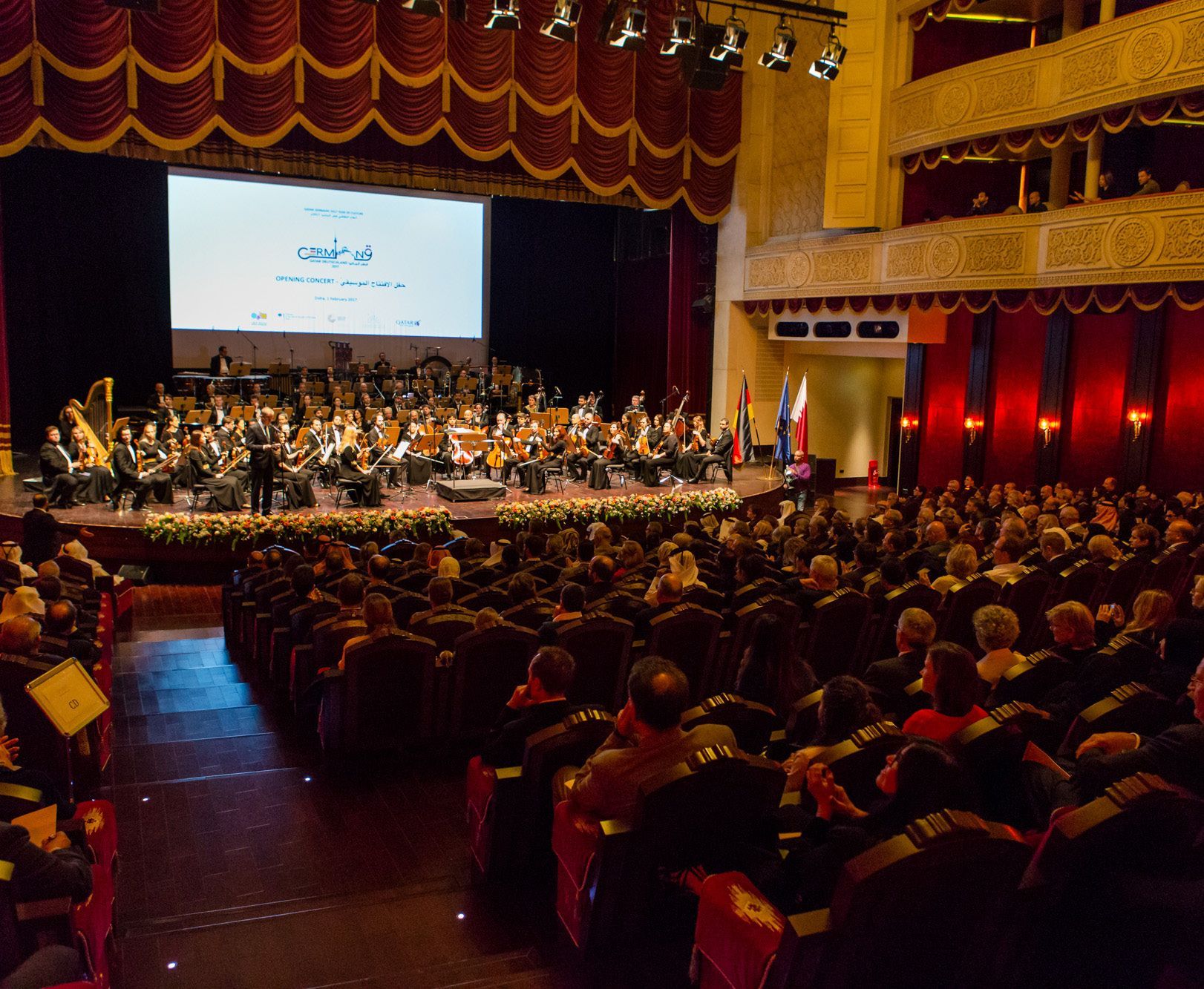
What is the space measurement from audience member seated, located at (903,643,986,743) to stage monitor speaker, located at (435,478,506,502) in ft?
30.3

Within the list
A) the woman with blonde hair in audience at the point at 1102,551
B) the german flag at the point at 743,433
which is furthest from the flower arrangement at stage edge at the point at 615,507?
the woman with blonde hair in audience at the point at 1102,551

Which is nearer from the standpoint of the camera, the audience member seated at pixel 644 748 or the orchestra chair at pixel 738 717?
the audience member seated at pixel 644 748

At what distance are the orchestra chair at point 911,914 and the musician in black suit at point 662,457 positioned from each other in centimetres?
1133

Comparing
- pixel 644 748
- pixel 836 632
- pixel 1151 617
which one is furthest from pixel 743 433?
pixel 644 748

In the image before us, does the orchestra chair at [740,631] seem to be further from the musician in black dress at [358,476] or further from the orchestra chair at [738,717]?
the musician in black dress at [358,476]

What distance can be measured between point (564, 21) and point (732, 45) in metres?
2.00

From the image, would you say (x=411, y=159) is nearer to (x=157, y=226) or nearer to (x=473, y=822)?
(x=157, y=226)

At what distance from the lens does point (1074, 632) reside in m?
3.86

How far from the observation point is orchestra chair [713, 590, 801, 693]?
15.9 feet

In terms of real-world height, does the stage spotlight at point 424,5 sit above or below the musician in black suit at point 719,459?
above

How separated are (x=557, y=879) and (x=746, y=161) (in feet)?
49.6

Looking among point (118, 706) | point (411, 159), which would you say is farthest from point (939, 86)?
point (118, 706)

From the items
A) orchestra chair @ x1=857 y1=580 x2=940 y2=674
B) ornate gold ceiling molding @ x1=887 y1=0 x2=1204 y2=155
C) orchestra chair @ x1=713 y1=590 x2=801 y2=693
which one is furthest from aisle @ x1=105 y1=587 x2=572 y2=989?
ornate gold ceiling molding @ x1=887 y1=0 x2=1204 y2=155

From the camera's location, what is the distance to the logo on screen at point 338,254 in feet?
53.4
